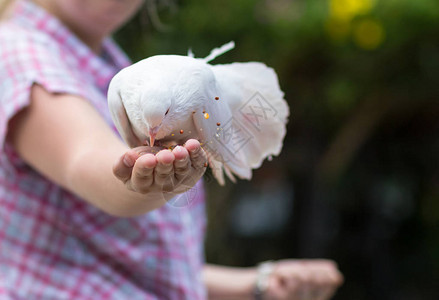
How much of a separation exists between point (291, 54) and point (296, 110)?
0.69 ft

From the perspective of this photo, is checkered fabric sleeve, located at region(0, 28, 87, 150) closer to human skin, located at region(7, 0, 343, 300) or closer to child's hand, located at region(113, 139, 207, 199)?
human skin, located at region(7, 0, 343, 300)

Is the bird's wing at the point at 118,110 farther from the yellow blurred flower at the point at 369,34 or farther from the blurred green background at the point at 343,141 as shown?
the yellow blurred flower at the point at 369,34

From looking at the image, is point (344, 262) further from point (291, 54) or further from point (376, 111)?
point (291, 54)

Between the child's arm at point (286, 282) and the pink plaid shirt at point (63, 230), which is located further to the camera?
the child's arm at point (286, 282)

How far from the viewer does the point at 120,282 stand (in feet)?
2.06

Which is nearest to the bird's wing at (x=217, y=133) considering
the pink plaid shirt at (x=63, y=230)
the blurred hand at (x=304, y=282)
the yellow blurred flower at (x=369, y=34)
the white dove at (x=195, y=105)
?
the white dove at (x=195, y=105)

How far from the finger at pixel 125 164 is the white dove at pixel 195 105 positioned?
0.02 meters

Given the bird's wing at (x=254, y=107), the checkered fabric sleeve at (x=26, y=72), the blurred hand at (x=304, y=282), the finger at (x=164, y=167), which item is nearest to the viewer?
the finger at (x=164, y=167)

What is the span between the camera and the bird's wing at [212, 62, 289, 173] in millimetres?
445

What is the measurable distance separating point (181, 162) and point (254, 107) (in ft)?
0.46

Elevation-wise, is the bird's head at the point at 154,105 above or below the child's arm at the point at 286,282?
above

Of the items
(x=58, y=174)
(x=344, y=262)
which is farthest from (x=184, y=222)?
(x=344, y=262)

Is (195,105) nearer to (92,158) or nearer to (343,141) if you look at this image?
(92,158)

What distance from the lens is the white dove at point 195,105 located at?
0.36 m
